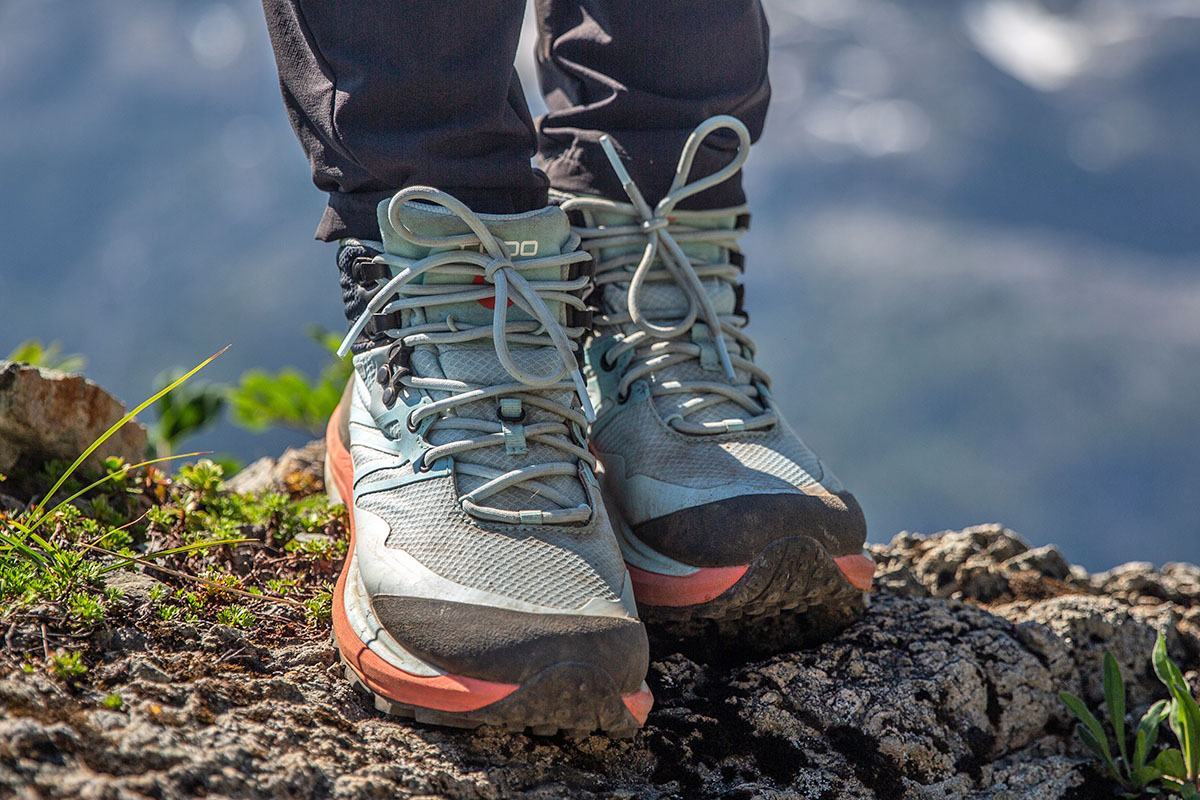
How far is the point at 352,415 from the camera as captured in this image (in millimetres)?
1704

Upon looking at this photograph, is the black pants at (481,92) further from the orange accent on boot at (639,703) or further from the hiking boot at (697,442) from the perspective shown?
the orange accent on boot at (639,703)

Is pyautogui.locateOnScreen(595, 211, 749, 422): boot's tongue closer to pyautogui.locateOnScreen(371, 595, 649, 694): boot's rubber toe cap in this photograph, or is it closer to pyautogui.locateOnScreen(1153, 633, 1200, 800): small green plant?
pyautogui.locateOnScreen(371, 595, 649, 694): boot's rubber toe cap

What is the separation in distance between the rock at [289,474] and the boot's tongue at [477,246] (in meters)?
1.05

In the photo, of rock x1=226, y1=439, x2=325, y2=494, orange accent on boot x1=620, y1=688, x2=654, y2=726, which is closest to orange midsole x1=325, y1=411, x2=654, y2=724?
orange accent on boot x1=620, y1=688, x2=654, y2=726

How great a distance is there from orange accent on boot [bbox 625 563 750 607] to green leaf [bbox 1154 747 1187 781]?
2.42ft

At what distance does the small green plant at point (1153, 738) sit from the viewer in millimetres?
1578

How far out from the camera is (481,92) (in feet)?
5.00

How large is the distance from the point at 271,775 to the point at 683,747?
611 mm

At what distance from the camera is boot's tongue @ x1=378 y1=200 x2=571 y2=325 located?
151 centimetres

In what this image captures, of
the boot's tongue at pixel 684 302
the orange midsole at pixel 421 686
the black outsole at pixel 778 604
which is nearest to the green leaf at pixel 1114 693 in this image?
the black outsole at pixel 778 604

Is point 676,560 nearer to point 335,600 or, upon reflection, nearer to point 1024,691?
point 335,600

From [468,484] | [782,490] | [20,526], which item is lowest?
[20,526]

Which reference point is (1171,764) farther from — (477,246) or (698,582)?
(477,246)

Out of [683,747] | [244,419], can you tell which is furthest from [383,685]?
[244,419]
